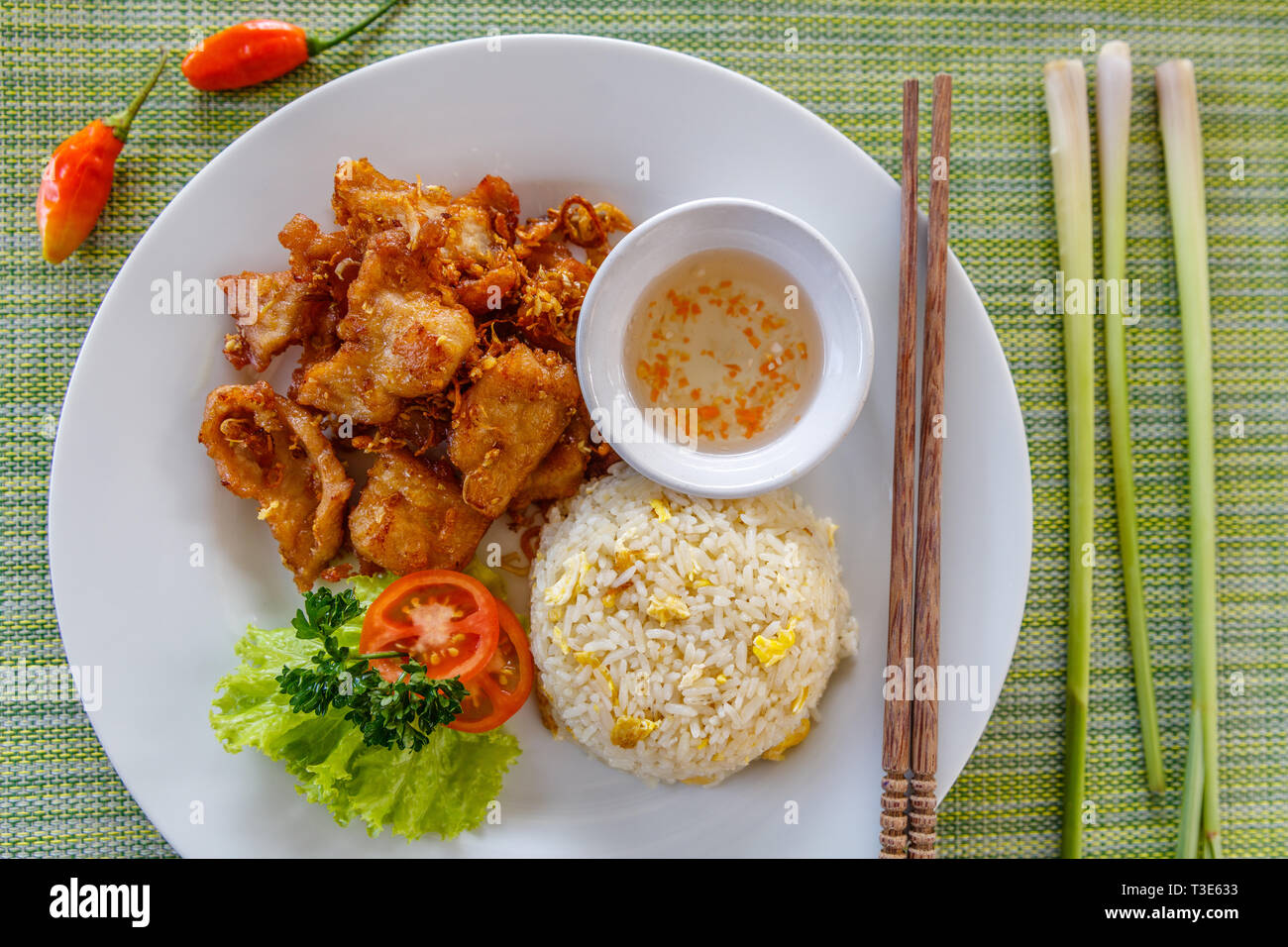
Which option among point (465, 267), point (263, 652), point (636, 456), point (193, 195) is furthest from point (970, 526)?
point (193, 195)

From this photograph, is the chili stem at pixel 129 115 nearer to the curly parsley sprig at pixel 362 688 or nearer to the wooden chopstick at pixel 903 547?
the curly parsley sprig at pixel 362 688

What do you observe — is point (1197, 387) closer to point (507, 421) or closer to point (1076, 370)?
point (1076, 370)

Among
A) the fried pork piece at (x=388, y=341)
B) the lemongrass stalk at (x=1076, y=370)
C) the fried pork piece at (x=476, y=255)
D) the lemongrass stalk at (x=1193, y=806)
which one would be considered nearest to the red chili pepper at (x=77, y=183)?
the fried pork piece at (x=388, y=341)

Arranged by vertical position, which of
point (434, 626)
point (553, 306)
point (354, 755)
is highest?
point (553, 306)

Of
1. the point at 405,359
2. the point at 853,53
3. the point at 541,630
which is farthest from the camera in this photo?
the point at 853,53

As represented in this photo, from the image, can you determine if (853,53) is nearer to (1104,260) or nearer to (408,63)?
(1104,260)

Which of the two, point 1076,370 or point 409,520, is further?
point 1076,370

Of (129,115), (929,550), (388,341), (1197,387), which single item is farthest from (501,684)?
(1197,387)
